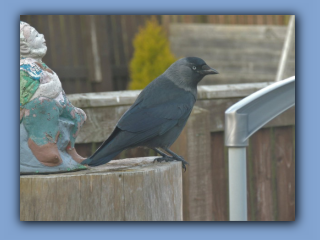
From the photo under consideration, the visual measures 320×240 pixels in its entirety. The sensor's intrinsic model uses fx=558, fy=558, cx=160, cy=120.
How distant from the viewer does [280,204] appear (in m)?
3.67

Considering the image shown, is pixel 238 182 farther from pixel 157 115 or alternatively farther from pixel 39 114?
pixel 39 114

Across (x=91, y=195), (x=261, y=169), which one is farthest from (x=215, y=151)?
(x=91, y=195)

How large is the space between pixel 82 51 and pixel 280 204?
13.2 feet

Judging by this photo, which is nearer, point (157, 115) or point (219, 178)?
point (157, 115)

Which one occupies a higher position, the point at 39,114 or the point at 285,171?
the point at 39,114

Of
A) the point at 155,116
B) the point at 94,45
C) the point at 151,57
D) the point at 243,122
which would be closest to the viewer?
the point at 243,122

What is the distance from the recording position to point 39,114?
2268 millimetres

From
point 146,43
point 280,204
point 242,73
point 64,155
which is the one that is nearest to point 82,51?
point 146,43

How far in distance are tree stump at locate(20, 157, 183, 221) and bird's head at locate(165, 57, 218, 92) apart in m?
0.56

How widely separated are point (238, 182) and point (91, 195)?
25.6 inches

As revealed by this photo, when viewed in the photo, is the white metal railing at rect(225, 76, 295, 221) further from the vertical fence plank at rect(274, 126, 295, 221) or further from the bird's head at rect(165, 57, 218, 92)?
the vertical fence plank at rect(274, 126, 295, 221)

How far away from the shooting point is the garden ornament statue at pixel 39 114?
227 cm

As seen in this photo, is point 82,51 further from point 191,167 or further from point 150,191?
point 150,191

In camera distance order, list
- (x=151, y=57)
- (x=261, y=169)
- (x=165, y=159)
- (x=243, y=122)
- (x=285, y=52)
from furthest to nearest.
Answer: (x=151, y=57) → (x=285, y=52) → (x=261, y=169) → (x=165, y=159) → (x=243, y=122)
